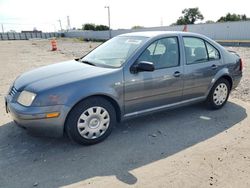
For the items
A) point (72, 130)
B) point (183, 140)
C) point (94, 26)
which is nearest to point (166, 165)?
point (183, 140)

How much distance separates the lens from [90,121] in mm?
3711

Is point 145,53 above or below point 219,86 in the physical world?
above

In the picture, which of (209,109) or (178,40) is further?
→ (209,109)

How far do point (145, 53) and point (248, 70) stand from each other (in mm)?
6574

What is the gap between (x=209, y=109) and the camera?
17.3ft

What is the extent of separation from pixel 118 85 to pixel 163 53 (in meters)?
1.09

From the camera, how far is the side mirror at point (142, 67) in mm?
3838

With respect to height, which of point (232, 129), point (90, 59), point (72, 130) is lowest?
point (232, 129)

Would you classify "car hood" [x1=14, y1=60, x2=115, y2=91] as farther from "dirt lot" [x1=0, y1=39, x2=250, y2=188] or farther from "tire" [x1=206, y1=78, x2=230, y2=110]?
"tire" [x1=206, y1=78, x2=230, y2=110]

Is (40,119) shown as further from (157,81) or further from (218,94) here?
(218,94)

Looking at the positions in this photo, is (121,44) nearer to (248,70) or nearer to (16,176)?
(16,176)

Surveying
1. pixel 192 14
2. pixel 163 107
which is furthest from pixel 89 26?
pixel 163 107

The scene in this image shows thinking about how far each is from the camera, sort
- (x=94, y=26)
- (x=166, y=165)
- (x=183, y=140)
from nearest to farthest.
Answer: (x=166, y=165) → (x=183, y=140) → (x=94, y=26)

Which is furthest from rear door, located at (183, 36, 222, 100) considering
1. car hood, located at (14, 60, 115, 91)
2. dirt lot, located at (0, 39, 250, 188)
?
car hood, located at (14, 60, 115, 91)
